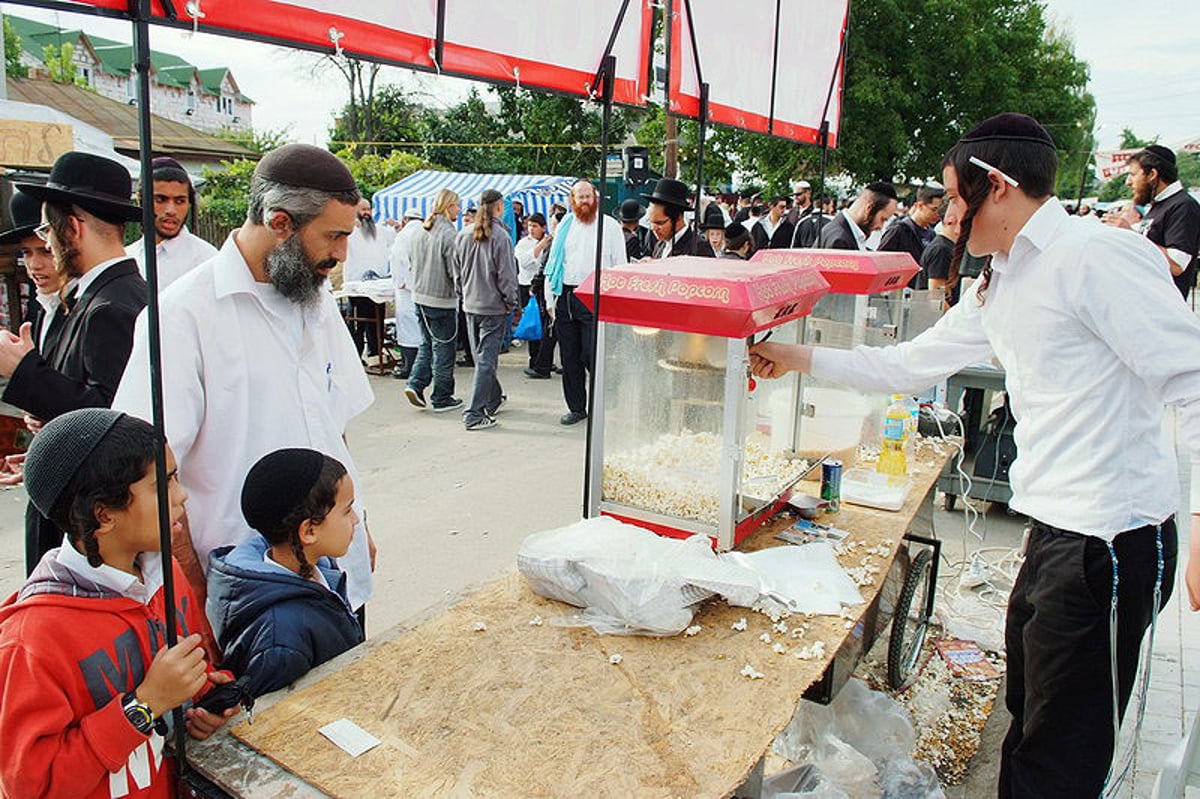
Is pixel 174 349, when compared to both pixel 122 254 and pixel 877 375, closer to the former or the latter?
pixel 122 254

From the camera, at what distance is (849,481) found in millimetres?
3111

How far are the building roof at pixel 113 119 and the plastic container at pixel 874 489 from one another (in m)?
24.8

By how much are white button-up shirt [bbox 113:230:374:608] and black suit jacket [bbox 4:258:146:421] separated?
0.55 feet

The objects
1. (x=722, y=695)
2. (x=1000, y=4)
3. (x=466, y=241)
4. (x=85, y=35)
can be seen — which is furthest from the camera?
(x=85, y=35)

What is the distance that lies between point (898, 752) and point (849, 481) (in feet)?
3.13

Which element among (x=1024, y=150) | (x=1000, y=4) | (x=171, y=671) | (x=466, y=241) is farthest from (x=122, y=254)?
(x=1000, y=4)

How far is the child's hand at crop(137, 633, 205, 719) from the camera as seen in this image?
4.58ft

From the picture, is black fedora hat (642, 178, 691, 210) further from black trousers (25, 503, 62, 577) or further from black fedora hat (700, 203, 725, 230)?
black trousers (25, 503, 62, 577)

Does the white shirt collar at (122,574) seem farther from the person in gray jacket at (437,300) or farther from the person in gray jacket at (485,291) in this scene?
the person in gray jacket at (437,300)

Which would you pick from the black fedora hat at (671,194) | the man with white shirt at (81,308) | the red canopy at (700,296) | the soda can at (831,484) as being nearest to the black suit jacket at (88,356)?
the man with white shirt at (81,308)

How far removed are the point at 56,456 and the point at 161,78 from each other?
7218 centimetres

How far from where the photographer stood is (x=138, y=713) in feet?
4.46

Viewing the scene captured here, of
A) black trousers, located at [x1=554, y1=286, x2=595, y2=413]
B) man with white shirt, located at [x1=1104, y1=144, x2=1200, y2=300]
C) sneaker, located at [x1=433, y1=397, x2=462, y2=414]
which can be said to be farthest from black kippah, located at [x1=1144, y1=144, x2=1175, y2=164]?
sneaker, located at [x1=433, y1=397, x2=462, y2=414]

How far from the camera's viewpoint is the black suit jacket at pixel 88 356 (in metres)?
2.06
